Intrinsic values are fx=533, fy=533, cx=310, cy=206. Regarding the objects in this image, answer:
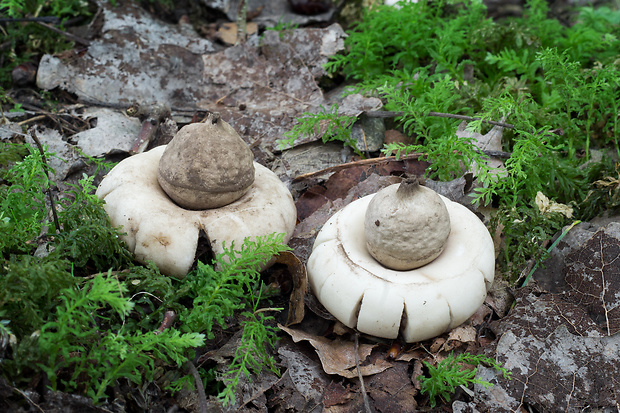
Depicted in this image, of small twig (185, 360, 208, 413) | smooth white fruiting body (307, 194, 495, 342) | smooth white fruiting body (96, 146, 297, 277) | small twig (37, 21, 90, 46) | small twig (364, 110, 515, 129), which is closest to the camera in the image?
small twig (185, 360, 208, 413)

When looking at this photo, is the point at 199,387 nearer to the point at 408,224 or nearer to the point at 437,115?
the point at 408,224

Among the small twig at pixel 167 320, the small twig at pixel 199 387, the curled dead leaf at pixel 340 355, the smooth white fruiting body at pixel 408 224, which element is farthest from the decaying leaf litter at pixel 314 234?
the smooth white fruiting body at pixel 408 224

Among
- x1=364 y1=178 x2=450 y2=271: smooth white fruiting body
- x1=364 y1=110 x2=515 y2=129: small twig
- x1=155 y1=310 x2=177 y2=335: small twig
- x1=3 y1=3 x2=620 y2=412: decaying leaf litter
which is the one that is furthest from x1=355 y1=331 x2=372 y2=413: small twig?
x1=364 y1=110 x2=515 y2=129: small twig

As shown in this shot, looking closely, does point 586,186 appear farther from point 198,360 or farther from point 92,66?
point 92,66

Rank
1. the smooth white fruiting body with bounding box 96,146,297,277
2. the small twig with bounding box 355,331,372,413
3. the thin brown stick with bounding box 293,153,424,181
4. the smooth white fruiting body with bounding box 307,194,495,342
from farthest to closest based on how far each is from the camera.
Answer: the thin brown stick with bounding box 293,153,424,181
the smooth white fruiting body with bounding box 96,146,297,277
the smooth white fruiting body with bounding box 307,194,495,342
the small twig with bounding box 355,331,372,413

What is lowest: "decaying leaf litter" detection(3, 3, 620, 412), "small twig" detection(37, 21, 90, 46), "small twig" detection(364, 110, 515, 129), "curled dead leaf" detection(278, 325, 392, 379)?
"curled dead leaf" detection(278, 325, 392, 379)

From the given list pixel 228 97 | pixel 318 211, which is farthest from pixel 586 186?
pixel 228 97

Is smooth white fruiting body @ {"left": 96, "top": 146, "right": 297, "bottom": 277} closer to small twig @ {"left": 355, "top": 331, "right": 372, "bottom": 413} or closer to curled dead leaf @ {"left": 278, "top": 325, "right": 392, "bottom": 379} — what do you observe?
curled dead leaf @ {"left": 278, "top": 325, "right": 392, "bottom": 379}

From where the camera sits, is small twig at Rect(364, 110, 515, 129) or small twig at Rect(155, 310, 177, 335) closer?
small twig at Rect(155, 310, 177, 335)

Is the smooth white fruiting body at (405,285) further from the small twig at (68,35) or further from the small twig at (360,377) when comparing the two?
the small twig at (68,35)
